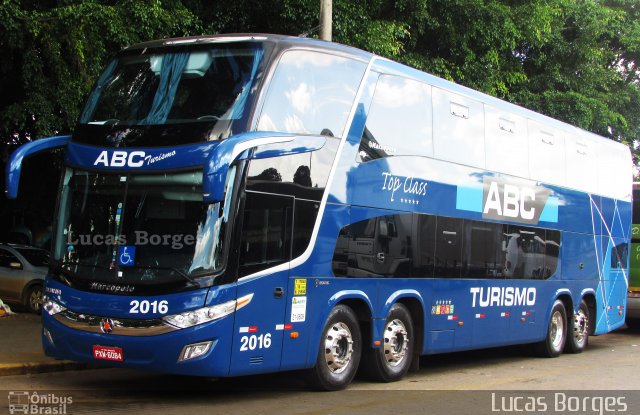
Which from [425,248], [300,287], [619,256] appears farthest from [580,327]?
[300,287]

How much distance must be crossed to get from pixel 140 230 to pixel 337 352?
3024mm

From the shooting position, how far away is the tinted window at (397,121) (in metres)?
11.0

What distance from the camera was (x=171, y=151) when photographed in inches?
357

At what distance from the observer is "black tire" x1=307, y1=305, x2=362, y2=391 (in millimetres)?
10109

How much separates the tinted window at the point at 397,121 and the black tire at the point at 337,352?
2.10m

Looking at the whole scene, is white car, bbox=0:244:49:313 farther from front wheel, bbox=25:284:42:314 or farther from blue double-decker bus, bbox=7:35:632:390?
blue double-decker bus, bbox=7:35:632:390

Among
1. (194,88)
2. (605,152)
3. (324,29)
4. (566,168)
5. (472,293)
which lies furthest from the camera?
(605,152)

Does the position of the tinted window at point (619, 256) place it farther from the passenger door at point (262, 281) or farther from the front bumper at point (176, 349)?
the front bumper at point (176, 349)

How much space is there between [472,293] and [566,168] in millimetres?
4301

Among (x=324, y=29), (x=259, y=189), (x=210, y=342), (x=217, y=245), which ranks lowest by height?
(x=210, y=342)

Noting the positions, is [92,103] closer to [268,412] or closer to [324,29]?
[268,412]

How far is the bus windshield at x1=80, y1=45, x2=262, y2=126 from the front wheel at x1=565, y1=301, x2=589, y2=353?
990 cm

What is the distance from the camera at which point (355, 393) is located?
10.4 metres

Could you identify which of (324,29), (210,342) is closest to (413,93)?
(324,29)
